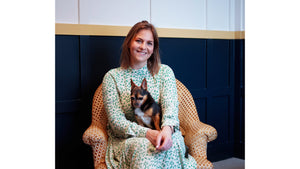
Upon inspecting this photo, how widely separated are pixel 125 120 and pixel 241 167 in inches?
75.1

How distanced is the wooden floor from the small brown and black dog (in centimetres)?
163

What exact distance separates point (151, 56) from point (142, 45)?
20 cm

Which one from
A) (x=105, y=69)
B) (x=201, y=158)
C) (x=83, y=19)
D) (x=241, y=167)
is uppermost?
(x=83, y=19)

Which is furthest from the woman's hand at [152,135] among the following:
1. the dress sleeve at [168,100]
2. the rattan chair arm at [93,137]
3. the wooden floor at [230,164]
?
the wooden floor at [230,164]

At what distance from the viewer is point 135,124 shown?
2078 millimetres

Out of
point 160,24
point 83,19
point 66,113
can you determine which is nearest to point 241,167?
point 160,24

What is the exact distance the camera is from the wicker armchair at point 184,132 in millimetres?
2133

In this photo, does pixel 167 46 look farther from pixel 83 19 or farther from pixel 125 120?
pixel 125 120

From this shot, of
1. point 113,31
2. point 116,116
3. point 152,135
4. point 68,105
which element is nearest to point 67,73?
point 68,105

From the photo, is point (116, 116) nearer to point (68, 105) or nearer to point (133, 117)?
point (133, 117)

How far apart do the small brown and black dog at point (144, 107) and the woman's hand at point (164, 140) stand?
0.15 metres

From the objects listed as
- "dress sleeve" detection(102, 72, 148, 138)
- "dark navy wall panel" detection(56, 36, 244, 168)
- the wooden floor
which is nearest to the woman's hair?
"dress sleeve" detection(102, 72, 148, 138)

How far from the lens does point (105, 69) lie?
2.79 metres
